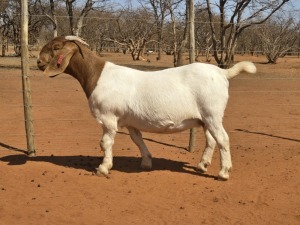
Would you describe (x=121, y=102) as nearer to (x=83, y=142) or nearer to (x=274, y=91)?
(x=83, y=142)

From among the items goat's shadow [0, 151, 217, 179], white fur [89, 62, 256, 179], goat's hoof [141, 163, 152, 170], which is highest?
white fur [89, 62, 256, 179]

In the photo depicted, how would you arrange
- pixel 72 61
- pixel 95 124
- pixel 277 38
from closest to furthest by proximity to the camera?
1. pixel 72 61
2. pixel 95 124
3. pixel 277 38

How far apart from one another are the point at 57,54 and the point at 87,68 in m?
0.43

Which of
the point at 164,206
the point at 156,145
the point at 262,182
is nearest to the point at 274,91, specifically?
the point at 156,145

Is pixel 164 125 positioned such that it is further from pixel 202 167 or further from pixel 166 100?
pixel 202 167

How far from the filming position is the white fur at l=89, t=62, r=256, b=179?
551 centimetres

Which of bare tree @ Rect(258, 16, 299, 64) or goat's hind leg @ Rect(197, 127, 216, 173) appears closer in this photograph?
goat's hind leg @ Rect(197, 127, 216, 173)

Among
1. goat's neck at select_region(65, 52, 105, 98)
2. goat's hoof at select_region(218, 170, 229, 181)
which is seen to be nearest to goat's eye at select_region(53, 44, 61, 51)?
goat's neck at select_region(65, 52, 105, 98)

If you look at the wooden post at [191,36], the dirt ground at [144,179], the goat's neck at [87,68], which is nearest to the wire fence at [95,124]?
the dirt ground at [144,179]

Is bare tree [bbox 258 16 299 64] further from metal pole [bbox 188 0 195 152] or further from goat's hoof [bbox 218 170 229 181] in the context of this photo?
goat's hoof [bbox 218 170 229 181]

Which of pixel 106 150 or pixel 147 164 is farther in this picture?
pixel 147 164

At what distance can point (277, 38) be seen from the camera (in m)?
33.5

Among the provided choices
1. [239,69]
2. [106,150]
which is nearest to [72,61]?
[106,150]

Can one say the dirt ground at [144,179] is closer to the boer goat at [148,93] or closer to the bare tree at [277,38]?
the boer goat at [148,93]
